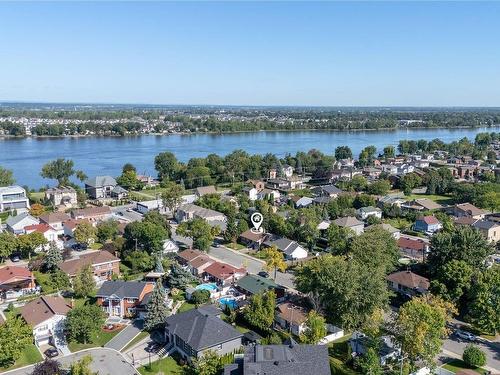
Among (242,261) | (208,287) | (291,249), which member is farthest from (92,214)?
(291,249)

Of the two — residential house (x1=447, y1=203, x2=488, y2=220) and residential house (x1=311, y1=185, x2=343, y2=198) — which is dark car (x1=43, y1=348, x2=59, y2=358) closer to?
residential house (x1=311, y1=185, x2=343, y2=198)

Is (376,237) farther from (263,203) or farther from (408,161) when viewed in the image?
(408,161)

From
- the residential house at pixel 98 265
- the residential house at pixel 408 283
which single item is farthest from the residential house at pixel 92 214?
the residential house at pixel 408 283

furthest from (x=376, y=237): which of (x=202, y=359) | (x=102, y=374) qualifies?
(x=102, y=374)

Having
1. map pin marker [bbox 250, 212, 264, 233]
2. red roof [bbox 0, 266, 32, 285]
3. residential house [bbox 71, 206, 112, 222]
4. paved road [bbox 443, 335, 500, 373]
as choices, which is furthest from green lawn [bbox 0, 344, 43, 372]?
residential house [bbox 71, 206, 112, 222]

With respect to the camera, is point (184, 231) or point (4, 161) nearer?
point (184, 231)

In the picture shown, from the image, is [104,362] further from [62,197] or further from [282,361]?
[62,197]
